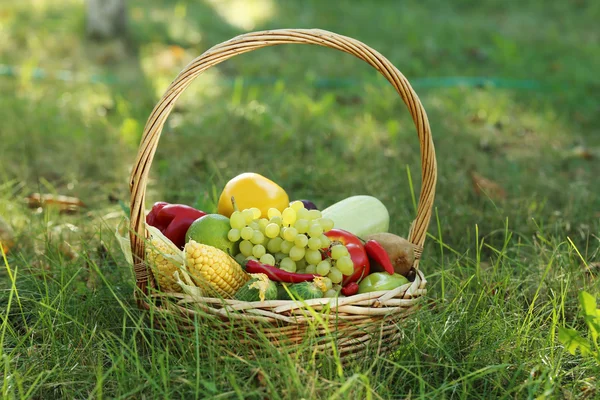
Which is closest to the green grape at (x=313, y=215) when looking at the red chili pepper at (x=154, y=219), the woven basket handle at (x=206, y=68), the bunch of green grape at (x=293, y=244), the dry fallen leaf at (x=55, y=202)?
the bunch of green grape at (x=293, y=244)

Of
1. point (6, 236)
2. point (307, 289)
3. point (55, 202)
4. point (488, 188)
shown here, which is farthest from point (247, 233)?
point (488, 188)

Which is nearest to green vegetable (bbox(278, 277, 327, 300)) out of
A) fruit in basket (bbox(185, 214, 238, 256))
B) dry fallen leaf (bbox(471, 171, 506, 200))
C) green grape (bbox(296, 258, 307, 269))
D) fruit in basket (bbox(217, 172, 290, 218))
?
green grape (bbox(296, 258, 307, 269))

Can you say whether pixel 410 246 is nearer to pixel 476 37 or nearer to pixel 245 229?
pixel 245 229

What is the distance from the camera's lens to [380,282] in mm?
1861

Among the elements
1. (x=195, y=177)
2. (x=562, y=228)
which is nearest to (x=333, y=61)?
(x=195, y=177)

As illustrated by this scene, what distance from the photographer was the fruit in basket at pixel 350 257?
181 centimetres

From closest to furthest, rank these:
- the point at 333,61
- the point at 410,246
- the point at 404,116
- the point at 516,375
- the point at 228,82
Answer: the point at 516,375 → the point at 410,246 → the point at 404,116 → the point at 228,82 → the point at 333,61

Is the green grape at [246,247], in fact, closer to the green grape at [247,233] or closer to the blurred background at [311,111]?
the green grape at [247,233]

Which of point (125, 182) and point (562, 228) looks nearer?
point (562, 228)

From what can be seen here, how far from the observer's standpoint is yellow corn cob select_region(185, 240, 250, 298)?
1714 mm

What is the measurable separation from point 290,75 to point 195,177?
1.95 meters

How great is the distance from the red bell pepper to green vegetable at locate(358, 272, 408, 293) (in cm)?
54

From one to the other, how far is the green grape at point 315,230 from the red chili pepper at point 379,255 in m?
0.18

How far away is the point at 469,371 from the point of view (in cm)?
171
